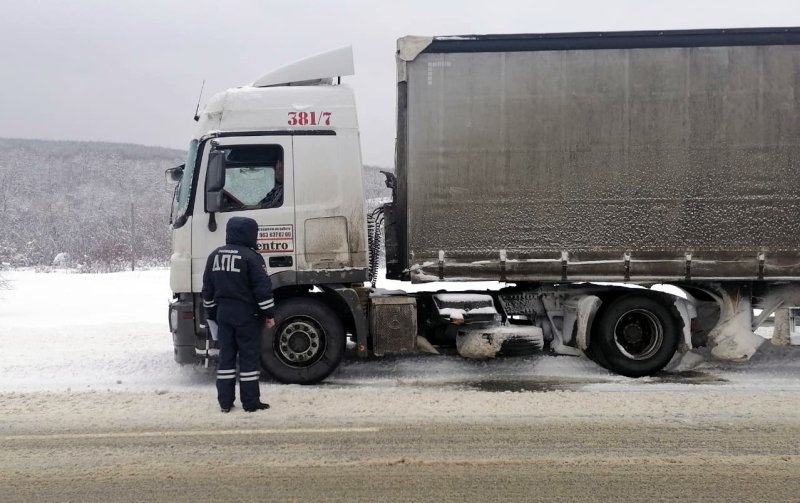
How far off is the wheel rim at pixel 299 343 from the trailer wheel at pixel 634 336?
10.4 ft

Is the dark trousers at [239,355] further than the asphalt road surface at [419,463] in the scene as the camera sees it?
Yes

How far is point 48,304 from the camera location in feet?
45.6

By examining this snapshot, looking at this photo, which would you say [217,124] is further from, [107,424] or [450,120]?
[107,424]

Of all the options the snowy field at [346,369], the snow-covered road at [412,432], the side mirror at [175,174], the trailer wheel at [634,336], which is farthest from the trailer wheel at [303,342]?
the trailer wheel at [634,336]

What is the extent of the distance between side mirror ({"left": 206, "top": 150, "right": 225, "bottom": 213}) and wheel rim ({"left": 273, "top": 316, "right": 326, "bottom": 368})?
1.42m

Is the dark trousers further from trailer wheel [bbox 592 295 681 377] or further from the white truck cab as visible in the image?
trailer wheel [bbox 592 295 681 377]

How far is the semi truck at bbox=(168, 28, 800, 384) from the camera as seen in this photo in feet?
20.9

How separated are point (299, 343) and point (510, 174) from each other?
287 cm

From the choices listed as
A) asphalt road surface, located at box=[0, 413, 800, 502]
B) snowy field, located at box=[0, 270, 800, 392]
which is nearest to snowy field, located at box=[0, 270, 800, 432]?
snowy field, located at box=[0, 270, 800, 392]

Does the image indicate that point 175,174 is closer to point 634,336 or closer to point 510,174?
point 510,174

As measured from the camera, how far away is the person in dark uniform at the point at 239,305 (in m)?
5.43

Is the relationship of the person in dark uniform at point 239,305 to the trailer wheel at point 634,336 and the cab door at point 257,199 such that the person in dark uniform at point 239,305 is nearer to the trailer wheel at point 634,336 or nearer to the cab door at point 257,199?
the cab door at point 257,199

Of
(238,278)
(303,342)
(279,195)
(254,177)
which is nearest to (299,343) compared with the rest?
(303,342)

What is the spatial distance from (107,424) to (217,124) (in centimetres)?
310
